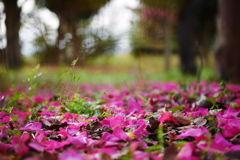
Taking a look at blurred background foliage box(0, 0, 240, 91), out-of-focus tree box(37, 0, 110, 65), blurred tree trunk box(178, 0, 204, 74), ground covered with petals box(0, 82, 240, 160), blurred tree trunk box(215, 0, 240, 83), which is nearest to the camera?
ground covered with petals box(0, 82, 240, 160)

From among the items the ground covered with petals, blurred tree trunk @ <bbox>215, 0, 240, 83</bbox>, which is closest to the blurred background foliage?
blurred tree trunk @ <bbox>215, 0, 240, 83</bbox>

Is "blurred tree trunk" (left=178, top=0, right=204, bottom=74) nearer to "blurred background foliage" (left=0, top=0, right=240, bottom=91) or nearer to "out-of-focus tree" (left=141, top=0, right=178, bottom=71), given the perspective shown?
"blurred background foliage" (left=0, top=0, right=240, bottom=91)

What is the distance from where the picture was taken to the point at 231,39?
337 centimetres

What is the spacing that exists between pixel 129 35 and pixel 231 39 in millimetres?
5130

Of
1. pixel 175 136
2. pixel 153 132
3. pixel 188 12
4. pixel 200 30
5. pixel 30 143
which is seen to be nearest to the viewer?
pixel 30 143

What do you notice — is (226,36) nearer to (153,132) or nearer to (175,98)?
(175,98)

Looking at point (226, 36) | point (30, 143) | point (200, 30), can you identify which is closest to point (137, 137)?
point (30, 143)

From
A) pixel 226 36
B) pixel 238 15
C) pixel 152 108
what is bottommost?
pixel 152 108

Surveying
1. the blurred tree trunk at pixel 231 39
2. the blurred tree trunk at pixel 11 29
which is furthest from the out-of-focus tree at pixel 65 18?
the blurred tree trunk at pixel 231 39

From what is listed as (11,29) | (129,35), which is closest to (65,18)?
(11,29)

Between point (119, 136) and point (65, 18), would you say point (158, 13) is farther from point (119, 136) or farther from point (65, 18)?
point (119, 136)

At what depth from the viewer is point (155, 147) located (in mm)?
917

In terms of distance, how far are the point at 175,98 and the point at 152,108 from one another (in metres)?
0.28

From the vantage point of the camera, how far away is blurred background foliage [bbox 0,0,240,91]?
2.15 metres
